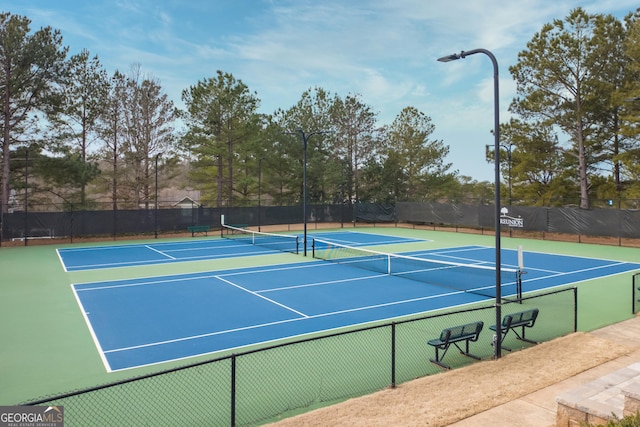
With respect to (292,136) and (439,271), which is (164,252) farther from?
(292,136)

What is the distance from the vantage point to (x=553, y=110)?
3462 centimetres

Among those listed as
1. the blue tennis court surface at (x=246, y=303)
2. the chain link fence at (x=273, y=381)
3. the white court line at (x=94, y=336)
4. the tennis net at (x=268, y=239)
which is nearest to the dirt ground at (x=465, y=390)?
the chain link fence at (x=273, y=381)

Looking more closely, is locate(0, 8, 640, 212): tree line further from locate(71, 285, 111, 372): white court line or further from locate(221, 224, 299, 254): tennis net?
locate(71, 285, 111, 372): white court line

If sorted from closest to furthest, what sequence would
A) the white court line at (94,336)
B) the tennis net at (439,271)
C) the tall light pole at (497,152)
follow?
1. the tall light pole at (497,152)
2. the white court line at (94,336)
3. the tennis net at (439,271)

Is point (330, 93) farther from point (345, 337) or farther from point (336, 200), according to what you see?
point (345, 337)

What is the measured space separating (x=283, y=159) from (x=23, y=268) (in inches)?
1197

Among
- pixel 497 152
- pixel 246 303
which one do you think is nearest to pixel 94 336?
pixel 246 303

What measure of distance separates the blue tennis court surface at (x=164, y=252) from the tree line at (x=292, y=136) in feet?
21.1

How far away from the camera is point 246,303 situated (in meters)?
13.6

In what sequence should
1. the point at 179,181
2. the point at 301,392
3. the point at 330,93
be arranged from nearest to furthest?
the point at 301,392
the point at 179,181
the point at 330,93

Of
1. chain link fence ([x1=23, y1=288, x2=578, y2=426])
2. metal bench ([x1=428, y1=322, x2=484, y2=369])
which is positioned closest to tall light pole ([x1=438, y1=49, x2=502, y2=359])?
metal bench ([x1=428, y1=322, x2=484, y2=369])

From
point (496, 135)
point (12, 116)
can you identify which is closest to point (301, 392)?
point (496, 135)

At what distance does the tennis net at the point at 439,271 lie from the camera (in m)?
15.6

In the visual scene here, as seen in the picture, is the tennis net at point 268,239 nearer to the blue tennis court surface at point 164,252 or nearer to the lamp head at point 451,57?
the blue tennis court surface at point 164,252
